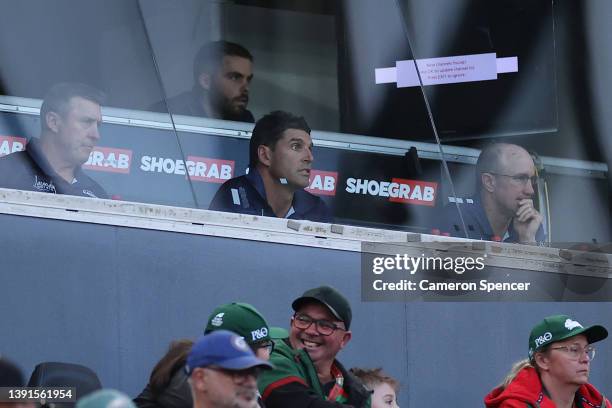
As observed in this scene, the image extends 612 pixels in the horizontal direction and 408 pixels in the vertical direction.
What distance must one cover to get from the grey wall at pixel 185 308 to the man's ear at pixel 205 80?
0.76 meters

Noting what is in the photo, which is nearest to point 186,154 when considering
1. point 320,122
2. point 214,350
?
point 320,122

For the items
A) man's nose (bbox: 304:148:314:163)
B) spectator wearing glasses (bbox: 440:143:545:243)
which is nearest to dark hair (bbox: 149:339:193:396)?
man's nose (bbox: 304:148:314:163)

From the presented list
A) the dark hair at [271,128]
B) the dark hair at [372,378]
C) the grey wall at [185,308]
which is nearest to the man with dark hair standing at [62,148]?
the grey wall at [185,308]

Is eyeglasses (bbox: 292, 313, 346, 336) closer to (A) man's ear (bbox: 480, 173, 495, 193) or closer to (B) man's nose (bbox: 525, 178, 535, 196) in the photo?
(A) man's ear (bbox: 480, 173, 495, 193)

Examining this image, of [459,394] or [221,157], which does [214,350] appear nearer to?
[221,157]

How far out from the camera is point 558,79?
832cm

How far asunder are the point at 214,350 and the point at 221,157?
2.84 m

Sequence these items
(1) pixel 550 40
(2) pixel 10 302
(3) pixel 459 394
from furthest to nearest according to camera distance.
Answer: (1) pixel 550 40, (3) pixel 459 394, (2) pixel 10 302

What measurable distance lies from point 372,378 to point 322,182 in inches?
49.5

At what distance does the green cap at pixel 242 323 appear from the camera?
18.0 feet

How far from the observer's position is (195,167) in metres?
7.14

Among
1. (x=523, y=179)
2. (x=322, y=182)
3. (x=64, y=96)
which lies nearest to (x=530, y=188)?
(x=523, y=179)

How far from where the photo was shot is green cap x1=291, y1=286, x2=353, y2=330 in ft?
19.6

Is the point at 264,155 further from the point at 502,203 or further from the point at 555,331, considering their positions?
the point at 555,331
